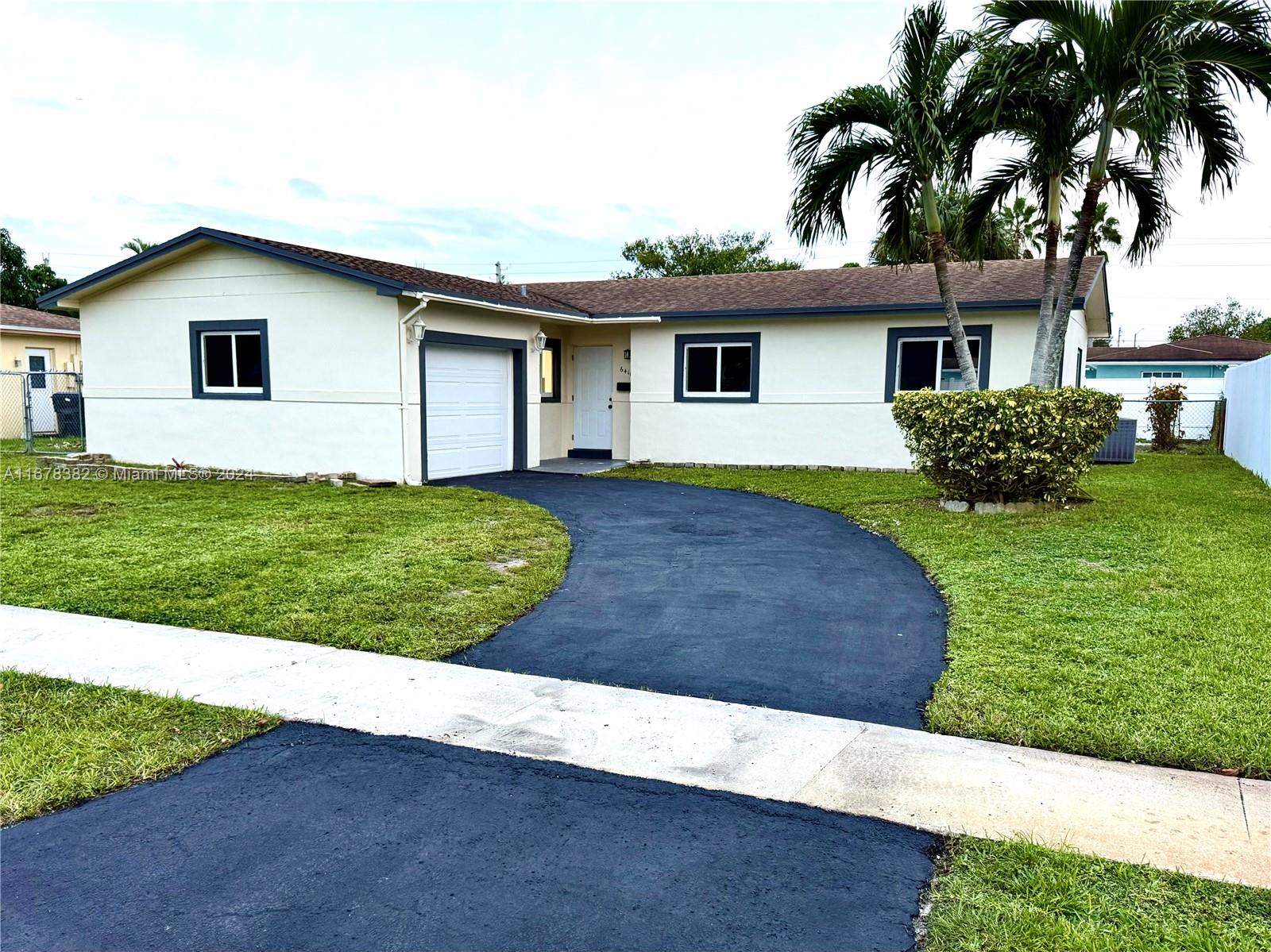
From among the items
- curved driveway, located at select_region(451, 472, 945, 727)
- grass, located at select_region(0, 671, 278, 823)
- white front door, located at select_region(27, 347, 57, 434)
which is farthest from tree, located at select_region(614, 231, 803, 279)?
grass, located at select_region(0, 671, 278, 823)

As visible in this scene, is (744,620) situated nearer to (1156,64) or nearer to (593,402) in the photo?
(1156,64)

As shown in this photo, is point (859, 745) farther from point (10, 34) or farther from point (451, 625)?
point (10, 34)

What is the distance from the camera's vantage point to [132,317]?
15016mm

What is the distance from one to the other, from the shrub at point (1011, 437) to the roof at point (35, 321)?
21345 mm

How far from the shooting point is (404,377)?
1274 cm

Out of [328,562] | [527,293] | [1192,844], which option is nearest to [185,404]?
[527,293]

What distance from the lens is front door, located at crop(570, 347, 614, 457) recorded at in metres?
17.8

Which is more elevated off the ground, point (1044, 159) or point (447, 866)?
point (1044, 159)

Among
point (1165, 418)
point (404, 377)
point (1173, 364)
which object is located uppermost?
point (1173, 364)

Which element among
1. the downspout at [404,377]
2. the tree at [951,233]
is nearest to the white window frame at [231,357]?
the downspout at [404,377]

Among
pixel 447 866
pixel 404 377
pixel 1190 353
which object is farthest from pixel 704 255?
pixel 447 866

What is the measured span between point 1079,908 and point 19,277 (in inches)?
1738

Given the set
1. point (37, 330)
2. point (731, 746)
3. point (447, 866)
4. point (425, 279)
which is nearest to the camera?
point (447, 866)

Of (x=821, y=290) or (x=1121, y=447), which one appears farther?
(x=1121, y=447)
